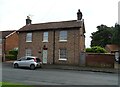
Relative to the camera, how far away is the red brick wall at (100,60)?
31344 millimetres

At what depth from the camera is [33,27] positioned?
39.0 m

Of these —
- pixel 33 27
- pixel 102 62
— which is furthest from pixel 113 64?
pixel 33 27

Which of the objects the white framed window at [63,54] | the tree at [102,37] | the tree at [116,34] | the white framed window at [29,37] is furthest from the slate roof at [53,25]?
the tree at [102,37]

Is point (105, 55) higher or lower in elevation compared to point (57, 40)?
lower

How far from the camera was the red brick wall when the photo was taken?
31.3m

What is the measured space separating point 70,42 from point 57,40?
227 cm

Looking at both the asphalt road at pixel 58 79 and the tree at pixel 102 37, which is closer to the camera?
the asphalt road at pixel 58 79

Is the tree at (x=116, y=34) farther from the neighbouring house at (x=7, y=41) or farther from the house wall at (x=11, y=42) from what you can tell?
the neighbouring house at (x=7, y=41)

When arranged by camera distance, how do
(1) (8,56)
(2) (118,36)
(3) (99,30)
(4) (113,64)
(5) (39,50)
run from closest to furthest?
(4) (113,64)
(5) (39,50)
(1) (8,56)
(2) (118,36)
(3) (99,30)

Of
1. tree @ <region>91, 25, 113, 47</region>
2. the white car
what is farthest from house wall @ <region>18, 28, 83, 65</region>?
tree @ <region>91, 25, 113, 47</region>

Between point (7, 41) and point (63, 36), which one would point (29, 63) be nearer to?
point (63, 36)

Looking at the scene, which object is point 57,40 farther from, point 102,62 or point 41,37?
point 102,62

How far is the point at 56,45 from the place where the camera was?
115ft

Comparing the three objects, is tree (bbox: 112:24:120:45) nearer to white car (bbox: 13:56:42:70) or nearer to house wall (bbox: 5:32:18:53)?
house wall (bbox: 5:32:18:53)
